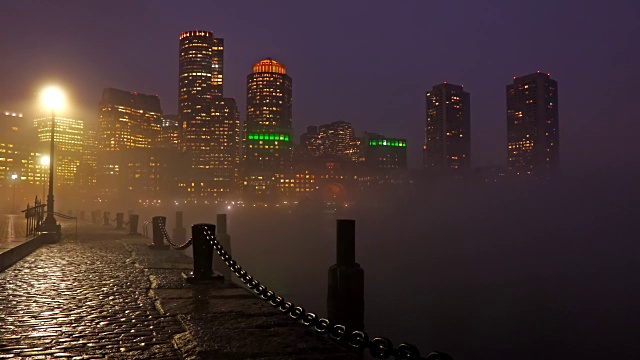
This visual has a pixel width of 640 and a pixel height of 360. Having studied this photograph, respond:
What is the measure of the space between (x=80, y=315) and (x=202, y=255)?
375 centimetres

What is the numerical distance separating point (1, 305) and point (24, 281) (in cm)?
306

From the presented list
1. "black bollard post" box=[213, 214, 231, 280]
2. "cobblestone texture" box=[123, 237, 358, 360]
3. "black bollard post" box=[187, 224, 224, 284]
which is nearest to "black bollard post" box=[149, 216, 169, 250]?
"black bollard post" box=[213, 214, 231, 280]

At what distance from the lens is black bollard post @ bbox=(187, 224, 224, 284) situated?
1129 cm

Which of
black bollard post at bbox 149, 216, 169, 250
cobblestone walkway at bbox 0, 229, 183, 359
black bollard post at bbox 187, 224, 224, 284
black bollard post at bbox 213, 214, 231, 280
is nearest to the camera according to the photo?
cobblestone walkway at bbox 0, 229, 183, 359

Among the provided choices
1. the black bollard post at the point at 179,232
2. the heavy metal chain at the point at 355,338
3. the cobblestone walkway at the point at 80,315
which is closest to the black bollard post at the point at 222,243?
the cobblestone walkway at the point at 80,315

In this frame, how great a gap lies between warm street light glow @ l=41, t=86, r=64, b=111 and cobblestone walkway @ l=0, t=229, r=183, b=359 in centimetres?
1151

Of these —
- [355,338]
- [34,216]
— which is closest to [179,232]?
[34,216]

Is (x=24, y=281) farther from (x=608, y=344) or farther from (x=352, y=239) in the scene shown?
(x=608, y=344)

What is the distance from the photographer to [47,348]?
609cm

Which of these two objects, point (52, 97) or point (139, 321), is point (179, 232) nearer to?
point (52, 97)

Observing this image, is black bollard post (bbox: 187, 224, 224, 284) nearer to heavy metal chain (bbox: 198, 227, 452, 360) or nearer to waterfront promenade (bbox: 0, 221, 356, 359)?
waterfront promenade (bbox: 0, 221, 356, 359)

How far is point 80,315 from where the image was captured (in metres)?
7.98

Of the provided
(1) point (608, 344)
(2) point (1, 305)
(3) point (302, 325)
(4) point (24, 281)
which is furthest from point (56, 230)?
(1) point (608, 344)

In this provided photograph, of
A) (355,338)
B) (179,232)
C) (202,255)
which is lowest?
(179,232)
